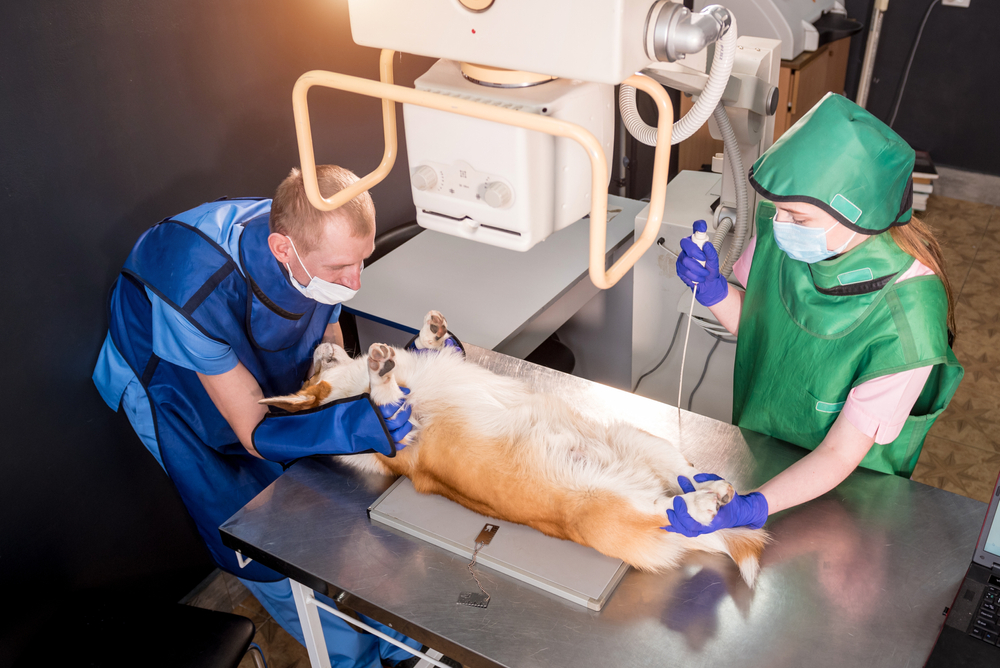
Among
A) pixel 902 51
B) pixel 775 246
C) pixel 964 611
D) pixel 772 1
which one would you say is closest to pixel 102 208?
pixel 775 246

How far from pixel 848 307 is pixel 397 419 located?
974mm

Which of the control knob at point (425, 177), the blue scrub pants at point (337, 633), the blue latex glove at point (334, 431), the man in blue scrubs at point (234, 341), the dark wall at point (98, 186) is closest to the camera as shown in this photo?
the control knob at point (425, 177)

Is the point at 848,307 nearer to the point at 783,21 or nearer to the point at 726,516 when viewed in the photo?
the point at 726,516

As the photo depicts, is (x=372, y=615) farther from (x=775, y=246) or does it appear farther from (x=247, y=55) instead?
(x=247, y=55)

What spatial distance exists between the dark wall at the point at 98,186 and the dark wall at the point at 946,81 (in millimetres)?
3694

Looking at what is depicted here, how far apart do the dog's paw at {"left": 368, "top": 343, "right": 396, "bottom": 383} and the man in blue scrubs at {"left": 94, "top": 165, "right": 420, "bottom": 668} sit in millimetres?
60

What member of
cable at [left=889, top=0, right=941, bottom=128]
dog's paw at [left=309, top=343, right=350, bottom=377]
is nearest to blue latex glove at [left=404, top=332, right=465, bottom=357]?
dog's paw at [left=309, top=343, right=350, bottom=377]

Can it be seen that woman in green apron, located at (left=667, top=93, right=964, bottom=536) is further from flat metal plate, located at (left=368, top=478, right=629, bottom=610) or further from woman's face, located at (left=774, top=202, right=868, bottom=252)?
flat metal plate, located at (left=368, top=478, right=629, bottom=610)

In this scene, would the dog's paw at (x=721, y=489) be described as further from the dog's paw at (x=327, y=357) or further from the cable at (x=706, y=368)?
the cable at (x=706, y=368)

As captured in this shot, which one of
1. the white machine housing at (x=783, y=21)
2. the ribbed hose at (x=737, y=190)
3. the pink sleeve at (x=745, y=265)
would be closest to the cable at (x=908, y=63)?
the white machine housing at (x=783, y=21)

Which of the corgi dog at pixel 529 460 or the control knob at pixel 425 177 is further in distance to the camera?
the corgi dog at pixel 529 460

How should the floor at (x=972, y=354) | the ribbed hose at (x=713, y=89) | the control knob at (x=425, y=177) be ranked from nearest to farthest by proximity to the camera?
the ribbed hose at (x=713, y=89)
the control knob at (x=425, y=177)
the floor at (x=972, y=354)

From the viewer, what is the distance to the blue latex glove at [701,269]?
171 centimetres

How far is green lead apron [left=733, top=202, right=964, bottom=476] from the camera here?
1.41 metres
